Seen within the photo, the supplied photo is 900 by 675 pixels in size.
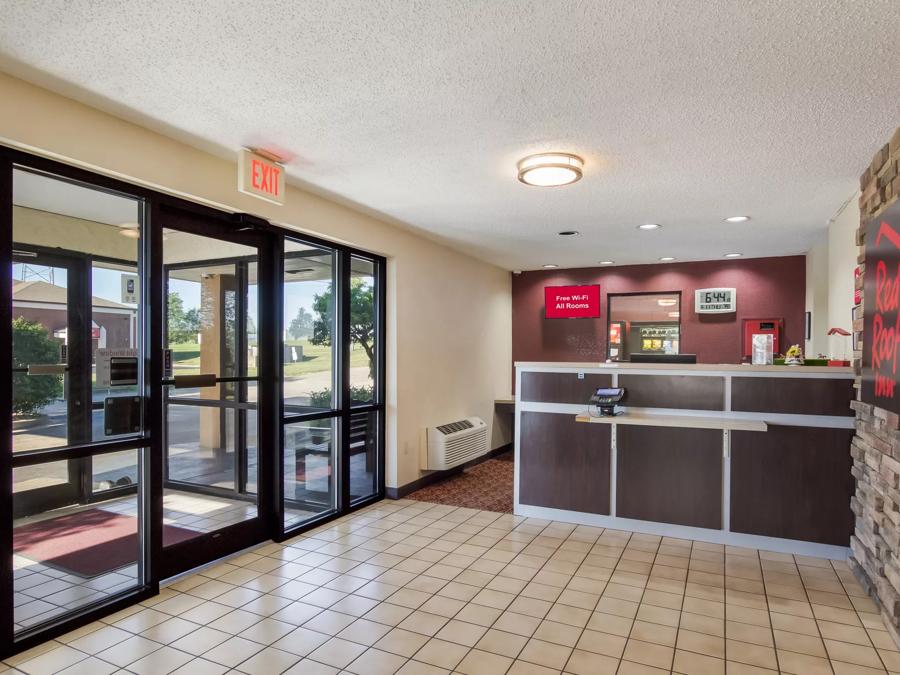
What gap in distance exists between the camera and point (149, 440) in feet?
10.3

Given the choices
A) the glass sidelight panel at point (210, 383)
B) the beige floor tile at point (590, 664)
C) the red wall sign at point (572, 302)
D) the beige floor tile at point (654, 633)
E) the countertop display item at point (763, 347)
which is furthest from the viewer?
the red wall sign at point (572, 302)

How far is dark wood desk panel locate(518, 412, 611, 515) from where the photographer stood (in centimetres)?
446

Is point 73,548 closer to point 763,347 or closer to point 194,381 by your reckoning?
point 194,381

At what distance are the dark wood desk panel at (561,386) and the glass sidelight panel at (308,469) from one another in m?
1.69

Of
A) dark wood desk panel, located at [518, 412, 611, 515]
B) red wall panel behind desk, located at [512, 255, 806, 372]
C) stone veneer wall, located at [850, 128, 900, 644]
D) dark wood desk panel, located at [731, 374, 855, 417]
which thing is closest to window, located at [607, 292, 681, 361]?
red wall panel behind desk, located at [512, 255, 806, 372]

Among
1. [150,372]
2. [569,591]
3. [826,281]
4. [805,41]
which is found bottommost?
[569,591]

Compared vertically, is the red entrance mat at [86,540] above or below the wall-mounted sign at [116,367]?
below

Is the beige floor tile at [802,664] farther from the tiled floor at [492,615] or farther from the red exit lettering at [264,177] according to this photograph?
the red exit lettering at [264,177]

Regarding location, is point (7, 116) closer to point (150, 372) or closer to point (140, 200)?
point (140, 200)

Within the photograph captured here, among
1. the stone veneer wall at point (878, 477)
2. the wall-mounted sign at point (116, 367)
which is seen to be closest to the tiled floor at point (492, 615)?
the stone veneer wall at point (878, 477)

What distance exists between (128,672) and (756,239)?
241 inches

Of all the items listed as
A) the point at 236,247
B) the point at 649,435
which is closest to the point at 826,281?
the point at 649,435

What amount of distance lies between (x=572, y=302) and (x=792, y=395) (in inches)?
155

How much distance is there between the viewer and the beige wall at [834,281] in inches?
162
